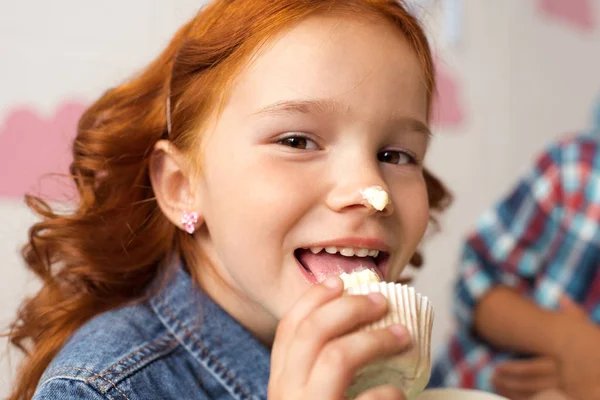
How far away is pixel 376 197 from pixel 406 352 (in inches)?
6.6

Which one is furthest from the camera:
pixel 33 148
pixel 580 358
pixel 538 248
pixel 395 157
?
pixel 538 248

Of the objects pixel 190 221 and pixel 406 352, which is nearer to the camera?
pixel 406 352

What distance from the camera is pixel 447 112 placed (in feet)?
6.64

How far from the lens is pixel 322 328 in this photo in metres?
0.60

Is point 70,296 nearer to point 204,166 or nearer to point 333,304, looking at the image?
point 204,166

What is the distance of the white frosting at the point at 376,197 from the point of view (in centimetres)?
71

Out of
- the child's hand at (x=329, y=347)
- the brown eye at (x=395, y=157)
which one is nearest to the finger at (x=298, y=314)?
the child's hand at (x=329, y=347)

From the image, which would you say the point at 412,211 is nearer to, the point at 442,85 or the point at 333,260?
the point at 333,260

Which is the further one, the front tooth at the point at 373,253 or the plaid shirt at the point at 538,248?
the plaid shirt at the point at 538,248

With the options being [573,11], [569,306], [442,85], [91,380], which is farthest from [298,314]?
[573,11]

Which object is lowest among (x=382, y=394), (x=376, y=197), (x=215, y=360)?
(x=215, y=360)

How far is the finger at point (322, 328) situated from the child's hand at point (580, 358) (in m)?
0.72

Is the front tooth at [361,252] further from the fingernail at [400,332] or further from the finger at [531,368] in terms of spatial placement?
the finger at [531,368]

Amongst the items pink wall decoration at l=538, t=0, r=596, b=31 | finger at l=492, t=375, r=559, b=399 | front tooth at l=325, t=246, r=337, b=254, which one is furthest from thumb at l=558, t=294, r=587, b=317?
pink wall decoration at l=538, t=0, r=596, b=31
